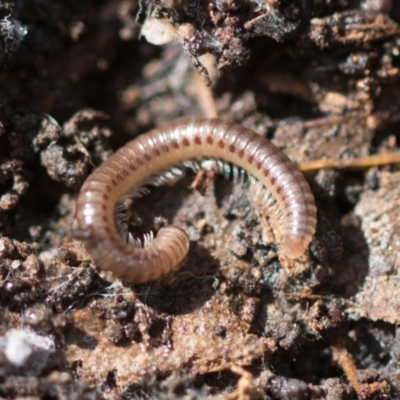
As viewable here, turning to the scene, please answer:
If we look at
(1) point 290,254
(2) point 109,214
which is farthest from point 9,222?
(1) point 290,254

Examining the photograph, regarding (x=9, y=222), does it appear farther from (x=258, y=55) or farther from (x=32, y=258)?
(x=258, y=55)

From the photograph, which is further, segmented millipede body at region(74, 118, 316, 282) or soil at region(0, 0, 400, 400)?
segmented millipede body at region(74, 118, 316, 282)

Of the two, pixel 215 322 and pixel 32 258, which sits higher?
pixel 32 258

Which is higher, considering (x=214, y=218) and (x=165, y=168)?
(x=165, y=168)

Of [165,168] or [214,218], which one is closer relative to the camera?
[214,218]

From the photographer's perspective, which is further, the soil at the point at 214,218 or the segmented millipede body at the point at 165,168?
the segmented millipede body at the point at 165,168
